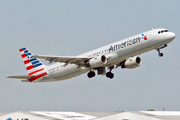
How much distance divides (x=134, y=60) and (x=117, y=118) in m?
11.8

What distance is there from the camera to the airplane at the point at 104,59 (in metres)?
56.2

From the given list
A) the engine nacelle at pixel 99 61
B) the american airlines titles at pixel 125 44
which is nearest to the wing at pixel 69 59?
the engine nacelle at pixel 99 61

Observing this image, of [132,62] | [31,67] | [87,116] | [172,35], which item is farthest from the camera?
[31,67]

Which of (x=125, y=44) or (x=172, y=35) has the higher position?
(x=172, y=35)

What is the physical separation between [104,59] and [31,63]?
19509 millimetres

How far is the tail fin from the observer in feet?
234

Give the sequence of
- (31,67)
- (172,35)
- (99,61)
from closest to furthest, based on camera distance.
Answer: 1. (172,35)
2. (99,61)
3. (31,67)

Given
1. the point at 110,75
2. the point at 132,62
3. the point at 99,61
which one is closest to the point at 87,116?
the point at 110,75

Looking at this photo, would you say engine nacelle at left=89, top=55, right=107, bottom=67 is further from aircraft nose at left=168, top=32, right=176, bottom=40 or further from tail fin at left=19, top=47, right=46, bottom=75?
tail fin at left=19, top=47, right=46, bottom=75

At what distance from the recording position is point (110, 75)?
217 feet

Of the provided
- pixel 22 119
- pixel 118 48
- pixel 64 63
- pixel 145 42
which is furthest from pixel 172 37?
pixel 22 119

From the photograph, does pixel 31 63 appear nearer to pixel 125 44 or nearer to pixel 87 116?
pixel 87 116

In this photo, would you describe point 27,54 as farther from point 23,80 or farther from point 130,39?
point 130,39

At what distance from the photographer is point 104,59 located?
5897cm
